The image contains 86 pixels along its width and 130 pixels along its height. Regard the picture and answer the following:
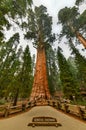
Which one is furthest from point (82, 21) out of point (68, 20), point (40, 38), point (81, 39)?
point (40, 38)

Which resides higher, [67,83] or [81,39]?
[81,39]

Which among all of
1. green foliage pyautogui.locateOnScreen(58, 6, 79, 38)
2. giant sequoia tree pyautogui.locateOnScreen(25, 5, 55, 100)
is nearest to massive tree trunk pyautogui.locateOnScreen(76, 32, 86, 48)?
green foliage pyautogui.locateOnScreen(58, 6, 79, 38)

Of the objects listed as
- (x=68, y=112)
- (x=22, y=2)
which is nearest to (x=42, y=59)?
(x=68, y=112)

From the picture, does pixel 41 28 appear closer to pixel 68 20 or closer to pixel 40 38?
pixel 40 38

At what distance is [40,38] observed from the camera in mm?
34562

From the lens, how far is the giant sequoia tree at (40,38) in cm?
2762

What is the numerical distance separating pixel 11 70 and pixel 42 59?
638 cm

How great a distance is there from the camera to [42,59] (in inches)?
1238

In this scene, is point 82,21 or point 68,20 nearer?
point 82,21

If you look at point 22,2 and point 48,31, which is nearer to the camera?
point 22,2

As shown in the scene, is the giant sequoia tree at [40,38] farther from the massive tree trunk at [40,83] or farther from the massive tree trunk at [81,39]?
the massive tree trunk at [81,39]

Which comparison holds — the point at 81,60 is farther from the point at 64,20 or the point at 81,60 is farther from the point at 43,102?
the point at 43,102

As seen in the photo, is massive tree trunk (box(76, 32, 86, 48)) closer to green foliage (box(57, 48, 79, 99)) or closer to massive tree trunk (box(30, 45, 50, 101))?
green foliage (box(57, 48, 79, 99))

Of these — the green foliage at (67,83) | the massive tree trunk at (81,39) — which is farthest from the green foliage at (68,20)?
the green foliage at (67,83)
